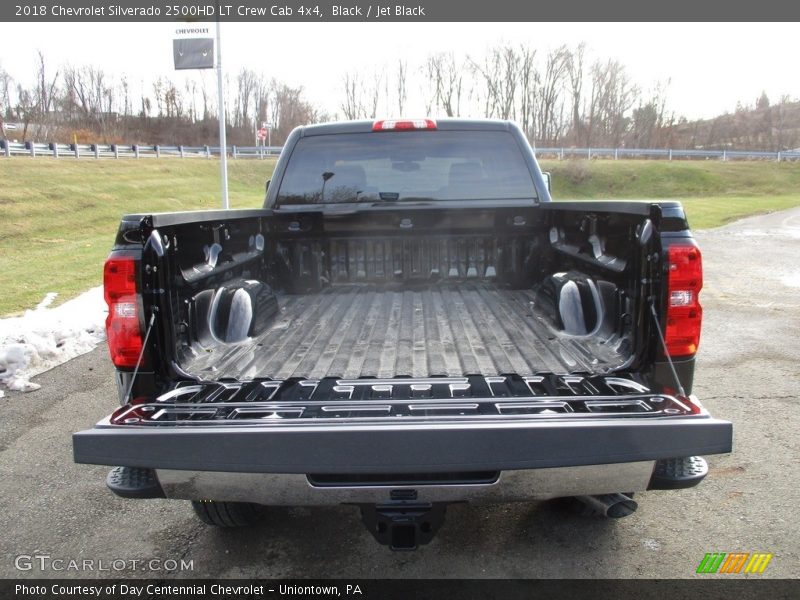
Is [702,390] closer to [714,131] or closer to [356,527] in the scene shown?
[356,527]

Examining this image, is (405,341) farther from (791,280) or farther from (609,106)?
(609,106)

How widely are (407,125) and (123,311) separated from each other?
2.56m

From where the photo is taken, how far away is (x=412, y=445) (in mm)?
1952

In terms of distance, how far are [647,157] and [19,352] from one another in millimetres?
47351

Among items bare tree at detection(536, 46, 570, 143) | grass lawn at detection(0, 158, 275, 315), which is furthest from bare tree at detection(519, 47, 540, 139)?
grass lawn at detection(0, 158, 275, 315)

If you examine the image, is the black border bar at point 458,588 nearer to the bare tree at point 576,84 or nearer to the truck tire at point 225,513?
the truck tire at point 225,513

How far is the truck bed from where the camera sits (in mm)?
2799

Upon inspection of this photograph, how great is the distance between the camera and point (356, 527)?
311cm

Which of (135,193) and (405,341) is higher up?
(405,341)

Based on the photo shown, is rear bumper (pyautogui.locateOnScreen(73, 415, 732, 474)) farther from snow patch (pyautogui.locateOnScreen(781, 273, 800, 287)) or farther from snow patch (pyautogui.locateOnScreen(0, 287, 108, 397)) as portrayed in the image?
snow patch (pyautogui.locateOnScreen(781, 273, 800, 287))

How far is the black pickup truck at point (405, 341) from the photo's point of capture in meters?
1.99

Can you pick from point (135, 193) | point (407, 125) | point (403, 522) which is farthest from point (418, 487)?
point (135, 193)

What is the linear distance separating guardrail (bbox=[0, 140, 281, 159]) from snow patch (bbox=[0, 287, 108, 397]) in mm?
24781

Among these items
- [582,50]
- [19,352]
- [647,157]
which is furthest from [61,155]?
[582,50]
